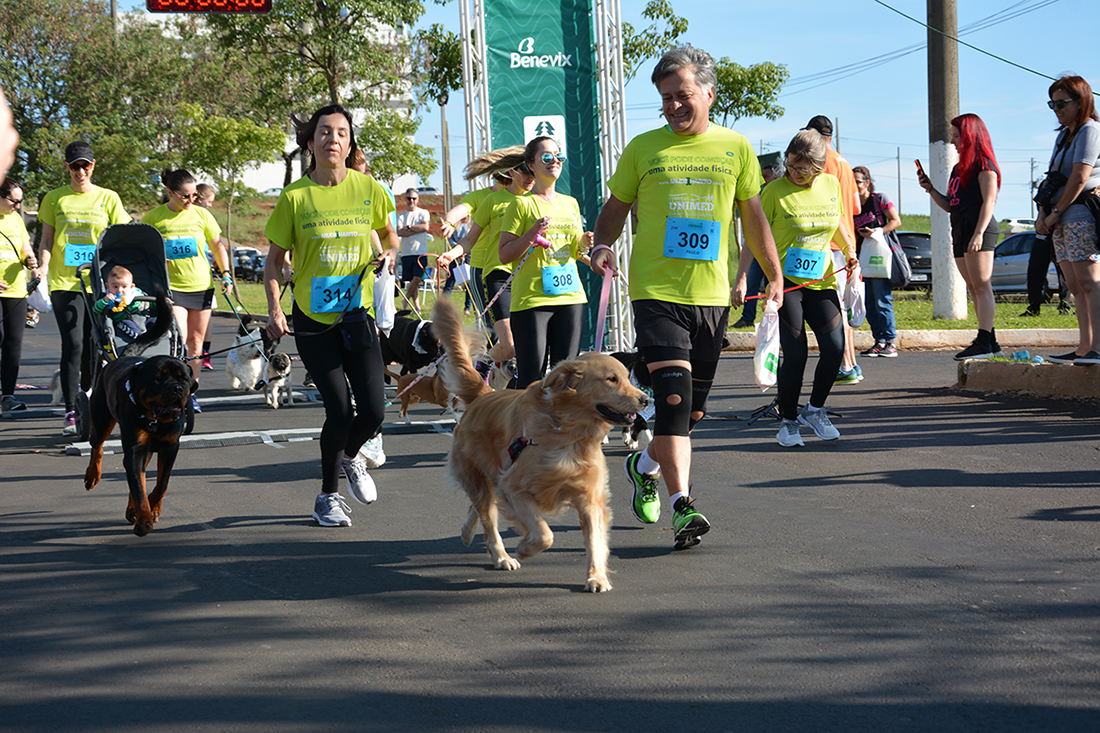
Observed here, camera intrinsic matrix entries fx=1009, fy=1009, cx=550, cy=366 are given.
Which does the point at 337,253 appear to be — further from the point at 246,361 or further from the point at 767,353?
the point at 246,361

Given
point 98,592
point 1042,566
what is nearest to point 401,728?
point 98,592

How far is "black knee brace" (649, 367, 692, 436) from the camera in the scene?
4.77m

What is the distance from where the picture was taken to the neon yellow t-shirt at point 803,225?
23.9 ft

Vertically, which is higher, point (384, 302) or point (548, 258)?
point (548, 258)

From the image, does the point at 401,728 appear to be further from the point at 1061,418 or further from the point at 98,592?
the point at 1061,418

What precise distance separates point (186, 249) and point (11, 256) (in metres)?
1.56

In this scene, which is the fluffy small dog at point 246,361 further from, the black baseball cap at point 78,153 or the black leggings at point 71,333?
the black baseball cap at point 78,153

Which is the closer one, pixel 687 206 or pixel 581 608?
pixel 581 608

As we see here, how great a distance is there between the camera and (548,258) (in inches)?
264

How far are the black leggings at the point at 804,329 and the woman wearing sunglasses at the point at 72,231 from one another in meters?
5.59

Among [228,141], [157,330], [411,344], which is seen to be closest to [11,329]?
[157,330]

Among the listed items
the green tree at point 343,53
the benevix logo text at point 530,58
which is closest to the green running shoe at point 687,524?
the benevix logo text at point 530,58

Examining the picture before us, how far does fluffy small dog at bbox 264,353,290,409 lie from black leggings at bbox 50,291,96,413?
1754 millimetres

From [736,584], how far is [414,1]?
88.1 ft
